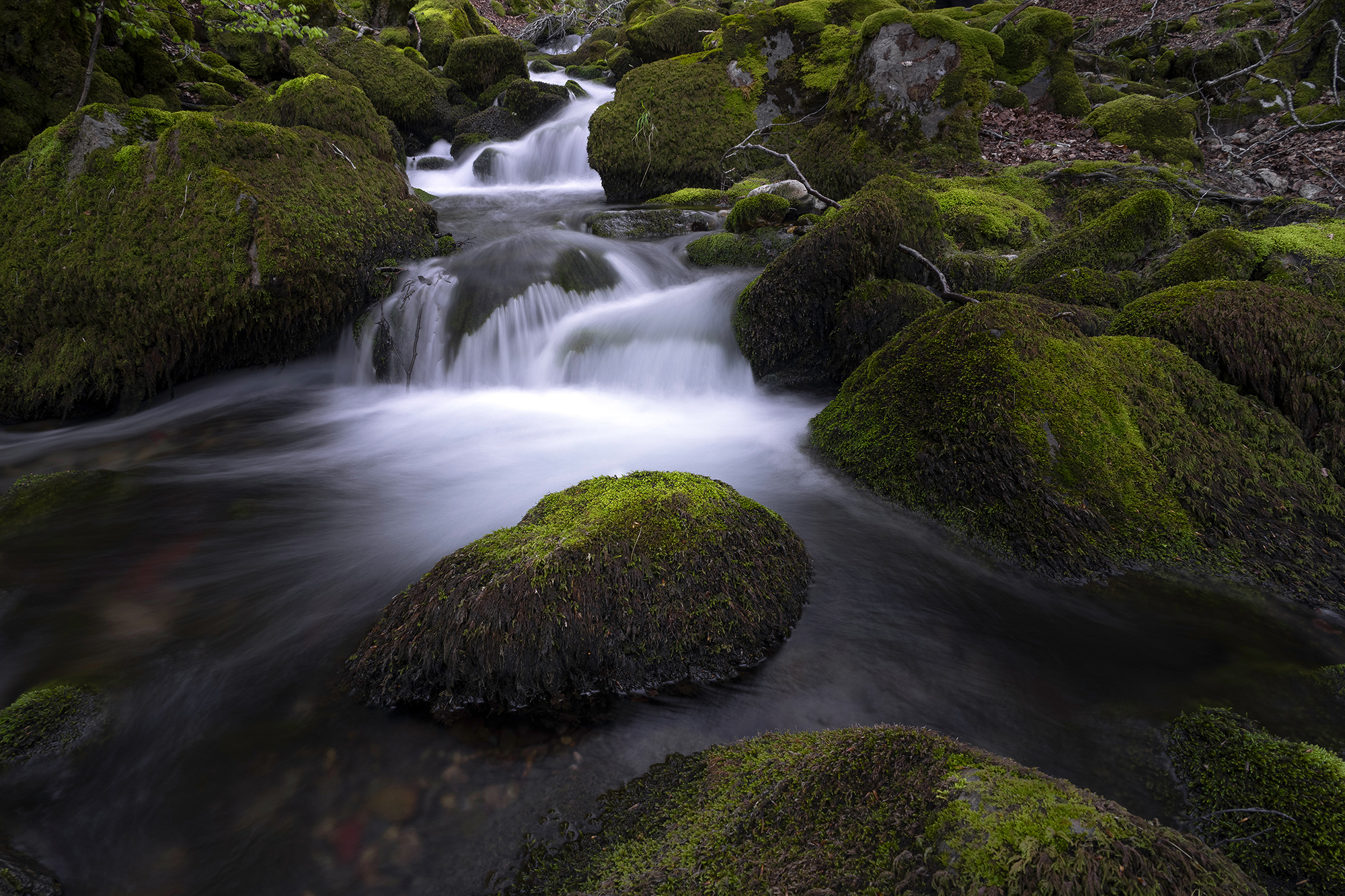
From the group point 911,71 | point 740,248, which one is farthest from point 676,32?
point 740,248

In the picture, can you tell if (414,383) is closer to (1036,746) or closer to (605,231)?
(605,231)

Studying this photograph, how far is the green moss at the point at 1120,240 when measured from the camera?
19.4 ft

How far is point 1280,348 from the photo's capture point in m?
4.03

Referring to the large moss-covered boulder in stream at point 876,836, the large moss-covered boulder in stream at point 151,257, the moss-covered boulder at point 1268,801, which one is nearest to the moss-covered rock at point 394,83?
the large moss-covered boulder in stream at point 151,257

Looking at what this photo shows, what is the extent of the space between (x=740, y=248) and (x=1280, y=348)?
563cm

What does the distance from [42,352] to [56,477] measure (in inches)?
108

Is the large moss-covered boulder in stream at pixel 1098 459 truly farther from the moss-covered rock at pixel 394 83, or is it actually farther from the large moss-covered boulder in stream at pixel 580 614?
the moss-covered rock at pixel 394 83

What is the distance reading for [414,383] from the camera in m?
7.31

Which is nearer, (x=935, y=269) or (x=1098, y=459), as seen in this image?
(x=1098, y=459)

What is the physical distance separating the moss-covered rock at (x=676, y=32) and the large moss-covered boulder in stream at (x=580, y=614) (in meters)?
15.4

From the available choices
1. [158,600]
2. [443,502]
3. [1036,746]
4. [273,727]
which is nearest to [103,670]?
[158,600]

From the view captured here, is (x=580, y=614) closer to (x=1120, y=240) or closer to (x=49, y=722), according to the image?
(x=49, y=722)

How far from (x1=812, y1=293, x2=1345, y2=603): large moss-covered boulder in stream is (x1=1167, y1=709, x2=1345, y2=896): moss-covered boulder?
1.20 meters

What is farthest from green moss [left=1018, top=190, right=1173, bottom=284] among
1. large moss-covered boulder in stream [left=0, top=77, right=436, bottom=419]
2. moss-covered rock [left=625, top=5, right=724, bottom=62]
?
moss-covered rock [left=625, top=5, right=724, bottom=62]
